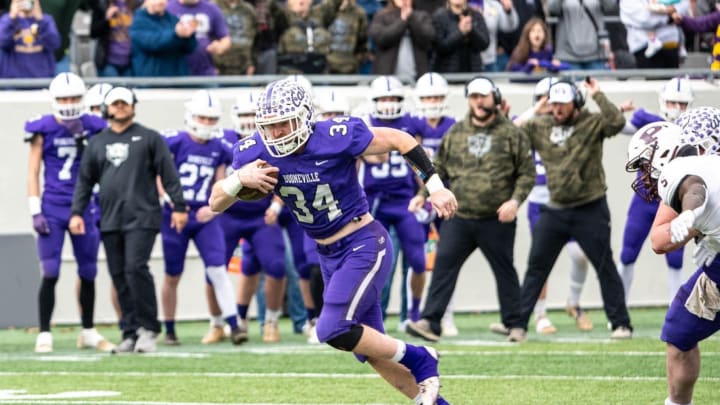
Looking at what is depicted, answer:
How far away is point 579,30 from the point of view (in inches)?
582

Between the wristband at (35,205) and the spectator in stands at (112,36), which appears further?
the spectator in stands at (112,36)

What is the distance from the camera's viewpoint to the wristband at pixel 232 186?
23.3 ft

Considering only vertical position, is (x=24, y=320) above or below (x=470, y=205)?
below

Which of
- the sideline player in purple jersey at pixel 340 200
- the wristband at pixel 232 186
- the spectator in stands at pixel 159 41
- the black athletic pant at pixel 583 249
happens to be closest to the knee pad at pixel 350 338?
the sideline player in purple jersey at pixel 340 200

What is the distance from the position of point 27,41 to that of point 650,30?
5.79m

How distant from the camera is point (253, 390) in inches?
343

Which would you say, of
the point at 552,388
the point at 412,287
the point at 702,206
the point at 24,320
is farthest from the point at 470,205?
the point at 702,206

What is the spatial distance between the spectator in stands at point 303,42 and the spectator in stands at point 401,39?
18.8 inches

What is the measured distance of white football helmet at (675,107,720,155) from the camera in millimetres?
6594

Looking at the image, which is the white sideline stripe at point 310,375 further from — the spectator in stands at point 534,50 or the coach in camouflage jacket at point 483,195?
the spectator in stands at point 534,50

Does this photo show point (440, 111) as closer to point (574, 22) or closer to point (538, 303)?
point (538, 303)

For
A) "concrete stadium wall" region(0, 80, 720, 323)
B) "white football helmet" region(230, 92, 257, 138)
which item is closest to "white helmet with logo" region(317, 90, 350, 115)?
"white football helmet" region(230, 92, 257, 138)

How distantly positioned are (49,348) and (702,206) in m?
6.27

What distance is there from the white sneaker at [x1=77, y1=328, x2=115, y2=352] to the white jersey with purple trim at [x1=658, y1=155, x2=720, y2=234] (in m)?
5.92
